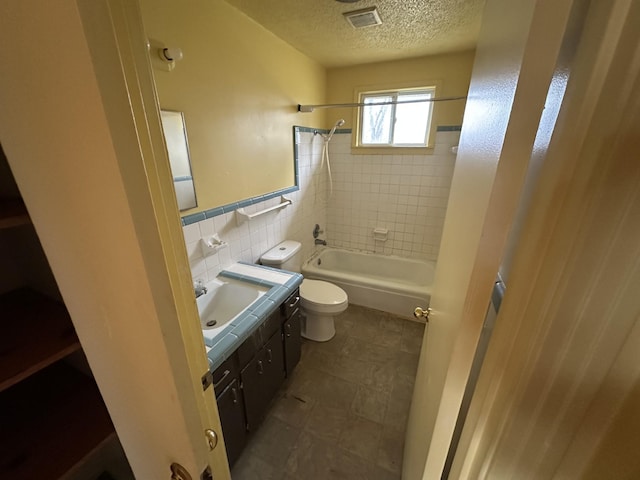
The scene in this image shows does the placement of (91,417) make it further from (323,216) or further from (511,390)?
(323,216)

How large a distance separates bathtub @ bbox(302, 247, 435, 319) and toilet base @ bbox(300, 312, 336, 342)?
553mm

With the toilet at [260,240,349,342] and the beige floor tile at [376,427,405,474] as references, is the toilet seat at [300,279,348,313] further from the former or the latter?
the beige floor tile at [376,427,405,474]

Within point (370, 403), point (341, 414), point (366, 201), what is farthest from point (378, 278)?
point (341, 414)

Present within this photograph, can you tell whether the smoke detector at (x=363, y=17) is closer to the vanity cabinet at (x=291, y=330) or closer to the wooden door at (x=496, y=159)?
the wooden door at (x=496, y=159)

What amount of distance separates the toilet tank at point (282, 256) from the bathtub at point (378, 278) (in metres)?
0.47

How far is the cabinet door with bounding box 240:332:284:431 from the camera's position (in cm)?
137

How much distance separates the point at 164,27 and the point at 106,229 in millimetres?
1418

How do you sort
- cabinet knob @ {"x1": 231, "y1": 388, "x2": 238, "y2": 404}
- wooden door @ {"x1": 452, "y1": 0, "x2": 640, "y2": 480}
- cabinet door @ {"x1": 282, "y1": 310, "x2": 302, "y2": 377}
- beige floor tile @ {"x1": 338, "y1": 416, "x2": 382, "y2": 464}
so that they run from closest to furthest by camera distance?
wooden door @ {"x1": 452, "y1": 0, "x2": 640, "y2": 480} < cabinet knob @ {"x1": 231, "y1": 388, "x2": 238, "y2": 404} < beige floor tile @ {"x1": 338, "y1": 416, "x2": 382, "y2": 464} < cabinet door @ {"x1": 282, "y1": 310, "x2": 302, "y2": 377}

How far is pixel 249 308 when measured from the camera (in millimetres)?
1393

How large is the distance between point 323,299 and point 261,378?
0.82 metres

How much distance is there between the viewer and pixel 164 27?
124 centimetres

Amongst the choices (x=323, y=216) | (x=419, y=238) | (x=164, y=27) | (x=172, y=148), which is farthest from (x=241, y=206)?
(x=419, y=238)

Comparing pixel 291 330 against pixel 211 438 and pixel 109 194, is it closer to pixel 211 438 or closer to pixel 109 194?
pixel 211 438

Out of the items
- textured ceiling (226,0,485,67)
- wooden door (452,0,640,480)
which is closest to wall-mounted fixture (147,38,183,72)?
textured ceiling (226,0,485,67)
